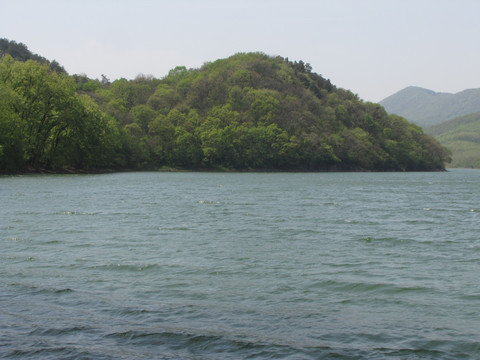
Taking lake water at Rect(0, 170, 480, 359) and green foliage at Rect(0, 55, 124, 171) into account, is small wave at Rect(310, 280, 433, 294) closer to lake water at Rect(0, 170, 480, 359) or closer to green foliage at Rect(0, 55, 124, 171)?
lake water at Rect(0, 170, 480, 359)

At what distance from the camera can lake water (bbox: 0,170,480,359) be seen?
1046 centimetres

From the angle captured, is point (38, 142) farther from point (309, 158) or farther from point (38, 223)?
point (309, 158)

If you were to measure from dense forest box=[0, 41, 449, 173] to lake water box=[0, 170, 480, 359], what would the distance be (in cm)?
6368

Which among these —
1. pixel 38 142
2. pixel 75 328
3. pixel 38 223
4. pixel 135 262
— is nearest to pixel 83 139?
pixel 38 142

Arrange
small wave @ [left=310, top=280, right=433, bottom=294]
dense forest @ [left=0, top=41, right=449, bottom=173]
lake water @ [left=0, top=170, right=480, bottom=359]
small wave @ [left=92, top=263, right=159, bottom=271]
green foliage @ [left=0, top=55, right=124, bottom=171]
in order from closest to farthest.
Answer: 1. lake water @ [left=0, top=170, right=480, bottom=359]
2. small wave @ [left=310, top=280, right=433, bottom=294]
3. small wave @ [left=92, top=263, right=159, bottom=271]
4. green foliage @ [left=0, top=55, right=124, bottom=171]
5. dense forest @ [left=0, top=41, right=449, bottom=173]

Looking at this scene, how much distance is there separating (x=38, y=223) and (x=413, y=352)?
950 inches

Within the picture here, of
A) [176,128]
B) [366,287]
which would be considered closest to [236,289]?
[366,287]

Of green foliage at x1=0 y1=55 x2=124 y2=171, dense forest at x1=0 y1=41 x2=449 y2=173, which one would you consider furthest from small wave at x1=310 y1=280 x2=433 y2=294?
green foliage at x1=0 y1=55 x2=124 y2=171

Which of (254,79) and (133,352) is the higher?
(254,79)

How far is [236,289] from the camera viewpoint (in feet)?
49.6

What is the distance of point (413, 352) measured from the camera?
10234mm

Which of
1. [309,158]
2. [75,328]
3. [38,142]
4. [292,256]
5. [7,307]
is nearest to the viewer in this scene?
[75,328]

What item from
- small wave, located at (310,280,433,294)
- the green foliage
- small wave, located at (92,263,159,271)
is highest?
the green foliage

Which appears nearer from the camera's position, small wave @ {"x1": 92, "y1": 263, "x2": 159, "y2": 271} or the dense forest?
small wave @ {"x1": 92, "y1": 263, "x2": 159, "y2": 271}
